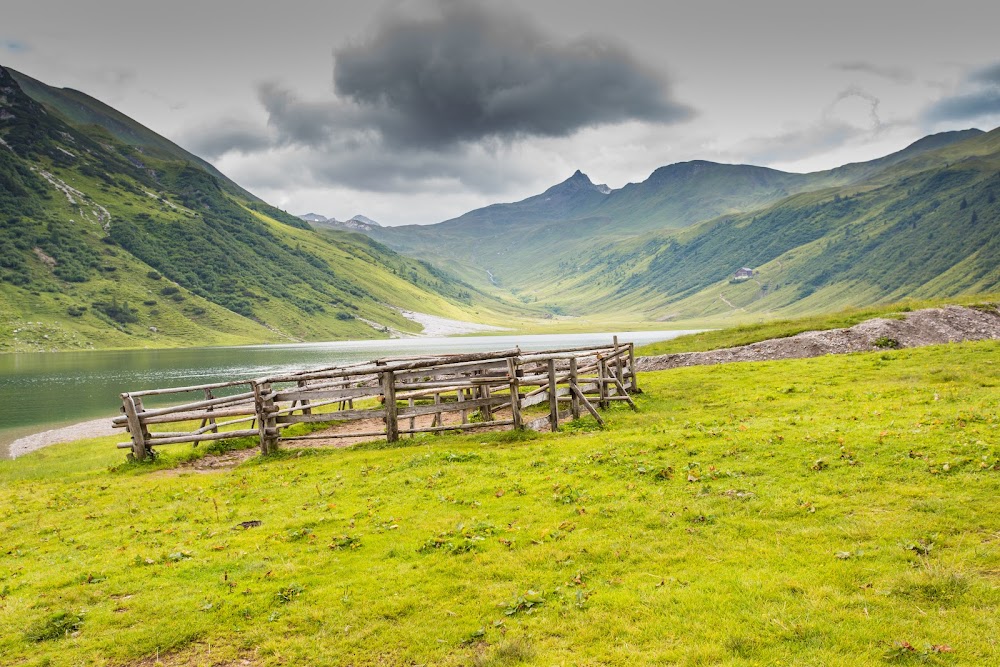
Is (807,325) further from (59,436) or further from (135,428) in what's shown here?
(59,436)

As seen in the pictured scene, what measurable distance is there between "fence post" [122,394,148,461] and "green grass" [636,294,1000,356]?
133ft

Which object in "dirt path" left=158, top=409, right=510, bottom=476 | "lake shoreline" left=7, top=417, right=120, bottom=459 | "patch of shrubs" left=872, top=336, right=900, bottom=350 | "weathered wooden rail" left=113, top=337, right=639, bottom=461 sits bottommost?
"lake shoreline" left=7, top=417, right=120, bottom=459

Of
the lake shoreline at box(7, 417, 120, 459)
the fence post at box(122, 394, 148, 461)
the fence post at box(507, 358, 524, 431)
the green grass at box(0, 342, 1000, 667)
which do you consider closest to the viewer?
the green grass at box(0, 342, 1000, 667)

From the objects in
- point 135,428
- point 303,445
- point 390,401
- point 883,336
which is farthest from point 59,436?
point 883,336

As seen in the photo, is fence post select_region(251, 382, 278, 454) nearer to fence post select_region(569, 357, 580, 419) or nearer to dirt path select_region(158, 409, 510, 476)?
dirt path select_region(158, 409, 510, 476)

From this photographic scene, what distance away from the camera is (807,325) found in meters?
46.4

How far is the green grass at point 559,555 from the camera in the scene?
7.69m

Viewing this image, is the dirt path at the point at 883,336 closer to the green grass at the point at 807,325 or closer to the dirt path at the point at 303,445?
the green grass at the point at 807,325

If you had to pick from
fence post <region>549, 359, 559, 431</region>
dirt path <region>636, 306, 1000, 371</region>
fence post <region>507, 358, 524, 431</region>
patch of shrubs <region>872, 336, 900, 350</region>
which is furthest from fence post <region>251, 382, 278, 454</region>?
patch of shrubs <region>872, 336, 900, 350</region>

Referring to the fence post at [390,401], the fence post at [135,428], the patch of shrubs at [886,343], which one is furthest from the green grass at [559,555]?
the patch of shrubs at [886,343]

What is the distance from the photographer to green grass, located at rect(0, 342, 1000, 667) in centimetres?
769

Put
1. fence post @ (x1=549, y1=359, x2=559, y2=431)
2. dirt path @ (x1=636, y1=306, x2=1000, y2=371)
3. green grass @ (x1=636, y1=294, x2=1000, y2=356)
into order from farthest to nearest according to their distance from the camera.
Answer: green grass @ (x1=636, y1=294, x2=1000, y2=356)
dirt path @ (x1=636, y1=306, x2=1000, y2=371)
fence post @ (x1=549, y1=359, x2=559, y2=431)

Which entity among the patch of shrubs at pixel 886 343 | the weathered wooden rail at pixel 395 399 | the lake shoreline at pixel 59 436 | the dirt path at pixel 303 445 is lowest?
the lake shoreline at pixel 59 436

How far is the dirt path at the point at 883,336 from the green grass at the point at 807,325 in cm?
139
